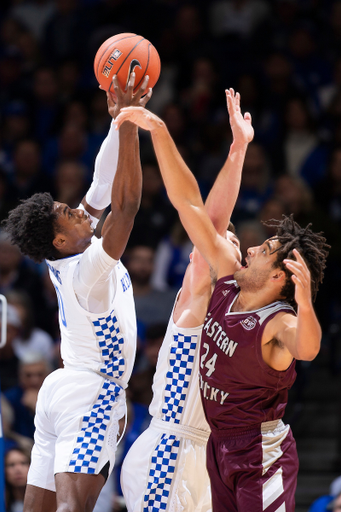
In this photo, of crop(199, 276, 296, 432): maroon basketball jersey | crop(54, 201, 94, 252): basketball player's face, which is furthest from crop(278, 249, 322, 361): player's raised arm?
crop(54, 201, 94, 252): basketball player's face

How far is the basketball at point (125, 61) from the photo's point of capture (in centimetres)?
456

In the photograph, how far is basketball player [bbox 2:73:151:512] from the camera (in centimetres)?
414

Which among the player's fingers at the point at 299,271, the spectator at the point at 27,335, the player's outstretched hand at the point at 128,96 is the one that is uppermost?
the player's outstretched hand at the point at 128,96

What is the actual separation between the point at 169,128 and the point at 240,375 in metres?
5.85

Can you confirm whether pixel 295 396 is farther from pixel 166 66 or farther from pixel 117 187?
pixel 166 66


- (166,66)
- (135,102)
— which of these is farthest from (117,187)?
(166,66)

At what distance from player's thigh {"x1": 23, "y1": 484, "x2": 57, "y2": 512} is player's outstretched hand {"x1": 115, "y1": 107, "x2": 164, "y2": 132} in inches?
81.3

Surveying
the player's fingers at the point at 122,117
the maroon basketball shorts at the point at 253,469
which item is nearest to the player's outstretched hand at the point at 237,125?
the player's fingers at the point at 122,117

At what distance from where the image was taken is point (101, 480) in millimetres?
4121

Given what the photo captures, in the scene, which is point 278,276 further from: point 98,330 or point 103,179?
point 103,179

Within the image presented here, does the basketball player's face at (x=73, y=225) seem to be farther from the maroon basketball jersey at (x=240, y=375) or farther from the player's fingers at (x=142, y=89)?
the maroon basketball jersey at (x=240, y=375)

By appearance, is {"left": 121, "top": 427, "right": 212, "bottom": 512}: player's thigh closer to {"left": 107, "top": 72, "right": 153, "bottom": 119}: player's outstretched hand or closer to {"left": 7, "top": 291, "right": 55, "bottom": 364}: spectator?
{"left": 107, "top": 72, "right": 153, "bottom": 119}: player's outstretched hand

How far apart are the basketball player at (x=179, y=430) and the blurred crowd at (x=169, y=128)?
2087 millimetres

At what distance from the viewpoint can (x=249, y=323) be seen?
393 cm
